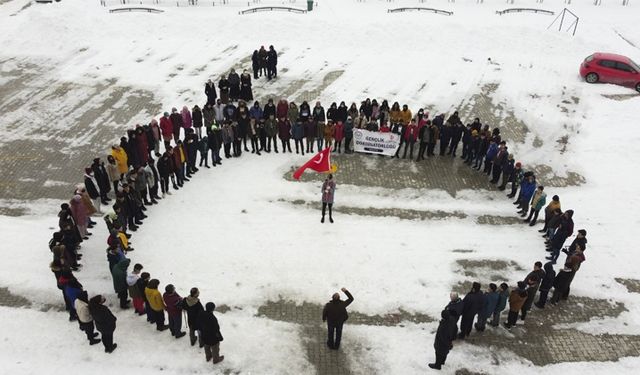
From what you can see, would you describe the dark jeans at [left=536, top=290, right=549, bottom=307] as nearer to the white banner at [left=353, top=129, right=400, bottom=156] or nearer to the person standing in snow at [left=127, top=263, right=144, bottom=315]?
the white banner at [left=353, top=129, right=400, bottom=156]

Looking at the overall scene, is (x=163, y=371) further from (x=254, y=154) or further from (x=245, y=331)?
(x=254, y=154)

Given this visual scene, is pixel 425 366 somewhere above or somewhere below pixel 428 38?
below

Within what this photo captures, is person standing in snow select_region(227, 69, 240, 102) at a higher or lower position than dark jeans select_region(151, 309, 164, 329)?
higher

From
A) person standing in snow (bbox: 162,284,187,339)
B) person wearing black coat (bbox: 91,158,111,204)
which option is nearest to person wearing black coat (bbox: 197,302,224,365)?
person standing in snow (bbox: 162,284,187,339)

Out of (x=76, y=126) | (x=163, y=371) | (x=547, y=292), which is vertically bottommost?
(x=163, y=371)

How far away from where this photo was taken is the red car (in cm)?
2270

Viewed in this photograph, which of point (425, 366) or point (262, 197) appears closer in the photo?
point (425, 366)

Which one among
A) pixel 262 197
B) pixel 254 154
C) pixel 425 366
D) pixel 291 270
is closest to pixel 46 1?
pixel 254 154

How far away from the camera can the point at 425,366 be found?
1038 centimetres

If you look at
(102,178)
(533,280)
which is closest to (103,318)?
(102,178)

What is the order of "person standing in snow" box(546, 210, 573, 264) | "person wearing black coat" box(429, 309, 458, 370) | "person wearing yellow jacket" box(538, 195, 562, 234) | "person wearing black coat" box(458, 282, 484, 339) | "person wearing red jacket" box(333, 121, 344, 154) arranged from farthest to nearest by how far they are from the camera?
1. "person wearing red jacket" box(333, 121, 344, 154)
2. "person wearing yellow jacket" box(538, 195, 562, 234)
3. "person standing in snow" box(546, 210, 573, 264)
4. "person wearing black coat" box(458, 282, 484, 339)
5. "person wearing black coat" box(429, 309, 458, 370)

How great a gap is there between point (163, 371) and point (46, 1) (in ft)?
97.9

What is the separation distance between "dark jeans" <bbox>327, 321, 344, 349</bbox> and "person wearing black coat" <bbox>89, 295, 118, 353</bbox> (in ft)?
14.2

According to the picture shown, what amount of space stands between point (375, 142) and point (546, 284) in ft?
26.8
